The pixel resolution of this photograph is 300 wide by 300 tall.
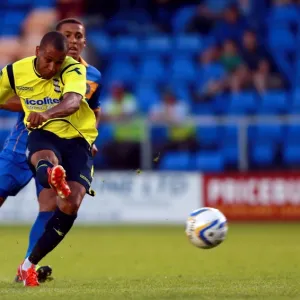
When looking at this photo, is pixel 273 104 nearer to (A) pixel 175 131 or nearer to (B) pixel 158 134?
(A) pixel 175 131

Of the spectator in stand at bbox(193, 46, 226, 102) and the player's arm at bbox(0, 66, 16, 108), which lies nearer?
the player's arm at bbox(0, 66, 16, 108)

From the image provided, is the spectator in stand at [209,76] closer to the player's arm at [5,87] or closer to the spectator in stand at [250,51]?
the spectator in stand at [250,51]

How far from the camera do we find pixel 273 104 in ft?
60.7

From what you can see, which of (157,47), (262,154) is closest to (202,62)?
(157,47)

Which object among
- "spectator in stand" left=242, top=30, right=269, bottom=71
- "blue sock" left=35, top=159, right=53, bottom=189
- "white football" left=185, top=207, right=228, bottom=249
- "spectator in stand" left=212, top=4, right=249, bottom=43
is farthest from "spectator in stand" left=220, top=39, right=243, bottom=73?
"blue sock" left=35, top=159, right=53, bottom=189

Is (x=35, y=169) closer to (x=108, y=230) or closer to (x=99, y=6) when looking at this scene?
(x=108, y=230)

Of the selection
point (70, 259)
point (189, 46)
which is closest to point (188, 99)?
point (189, 46)

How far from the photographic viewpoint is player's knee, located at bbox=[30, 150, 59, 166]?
7.73 metres

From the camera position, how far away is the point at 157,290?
7.48m

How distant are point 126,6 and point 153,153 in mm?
6478

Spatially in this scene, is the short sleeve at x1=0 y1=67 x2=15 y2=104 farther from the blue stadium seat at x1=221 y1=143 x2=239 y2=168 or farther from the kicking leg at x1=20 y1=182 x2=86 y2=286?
the blue stadium seat at x1=221 y1=143 x2=239 y2=168

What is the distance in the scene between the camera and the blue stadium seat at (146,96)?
19031 mm

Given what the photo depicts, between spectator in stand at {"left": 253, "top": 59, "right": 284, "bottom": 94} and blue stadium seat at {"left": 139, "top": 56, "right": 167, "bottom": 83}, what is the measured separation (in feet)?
6.78

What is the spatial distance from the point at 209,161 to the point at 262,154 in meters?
1.01
